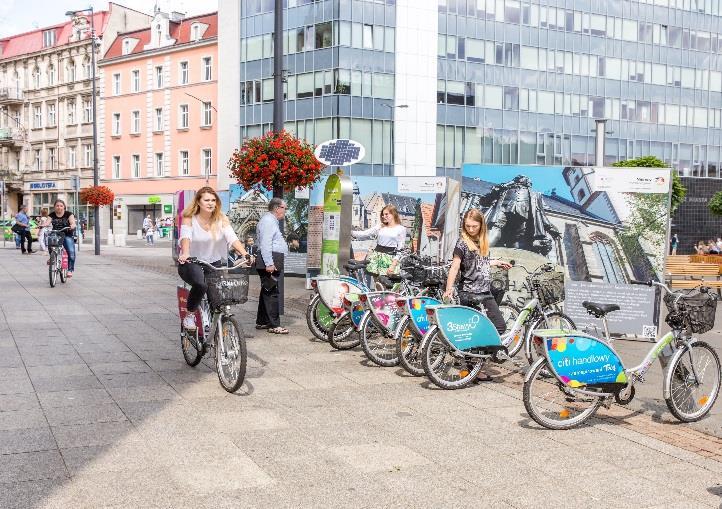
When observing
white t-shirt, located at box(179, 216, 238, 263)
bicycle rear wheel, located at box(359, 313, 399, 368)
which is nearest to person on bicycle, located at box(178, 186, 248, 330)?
white t-shirt, located at box(179, 216, 238, 263)

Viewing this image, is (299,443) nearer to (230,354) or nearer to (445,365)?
(230,354)

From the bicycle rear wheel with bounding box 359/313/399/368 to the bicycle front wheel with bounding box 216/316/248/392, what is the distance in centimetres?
176

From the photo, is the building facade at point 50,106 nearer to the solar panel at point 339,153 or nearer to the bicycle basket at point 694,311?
the solar panel at point 339,153

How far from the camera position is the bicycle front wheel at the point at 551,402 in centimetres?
612

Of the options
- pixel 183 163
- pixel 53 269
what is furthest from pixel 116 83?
pixel 53 269

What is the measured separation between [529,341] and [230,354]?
3.08 metres

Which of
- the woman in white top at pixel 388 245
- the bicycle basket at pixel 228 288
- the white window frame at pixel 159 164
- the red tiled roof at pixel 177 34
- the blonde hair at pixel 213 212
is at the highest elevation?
the red tiled roof at pixel 177 34

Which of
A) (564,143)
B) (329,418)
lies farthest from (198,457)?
(564,143)

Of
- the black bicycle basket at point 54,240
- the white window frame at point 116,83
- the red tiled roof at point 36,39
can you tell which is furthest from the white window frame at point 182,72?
the black bicycle basket at point 54,240

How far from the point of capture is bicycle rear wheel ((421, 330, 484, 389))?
7.40 metres

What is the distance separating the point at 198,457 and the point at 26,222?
2772 cm

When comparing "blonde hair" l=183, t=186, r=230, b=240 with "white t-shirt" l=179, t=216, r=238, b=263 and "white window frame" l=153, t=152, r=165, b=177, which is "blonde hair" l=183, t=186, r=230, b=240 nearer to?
"white t-shirt" l=179, t=216, r=238, b=263

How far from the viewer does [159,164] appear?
5969cm

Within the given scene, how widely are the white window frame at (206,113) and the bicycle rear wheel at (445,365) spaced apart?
5117 centimetres
